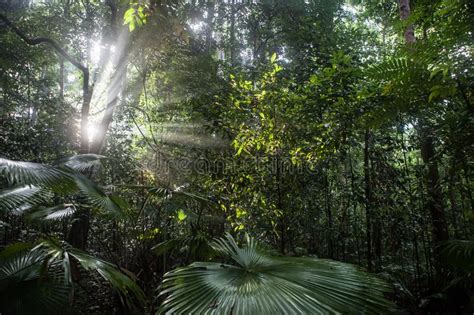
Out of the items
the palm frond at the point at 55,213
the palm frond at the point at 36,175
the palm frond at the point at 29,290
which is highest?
the palm frond at the point at 36,175

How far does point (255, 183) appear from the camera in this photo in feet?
12.3

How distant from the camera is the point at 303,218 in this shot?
4633 mm

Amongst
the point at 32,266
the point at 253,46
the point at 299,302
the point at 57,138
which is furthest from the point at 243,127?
the point at 253,46

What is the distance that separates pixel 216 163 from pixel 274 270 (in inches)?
111

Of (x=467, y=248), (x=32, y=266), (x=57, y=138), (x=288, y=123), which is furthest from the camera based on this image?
(x=57, y=138)

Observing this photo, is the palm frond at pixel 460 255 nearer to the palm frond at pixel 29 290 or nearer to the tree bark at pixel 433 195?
the tree bark at pixel 433 195

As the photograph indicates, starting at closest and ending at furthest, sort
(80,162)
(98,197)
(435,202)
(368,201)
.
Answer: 1. (98,197)
2. (80,162)
3. (368,201)
4. (435,202)

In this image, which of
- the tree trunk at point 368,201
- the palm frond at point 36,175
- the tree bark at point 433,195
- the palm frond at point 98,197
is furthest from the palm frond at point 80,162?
the tree bark at point 433,195

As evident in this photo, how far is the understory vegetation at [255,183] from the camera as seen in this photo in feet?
4.90

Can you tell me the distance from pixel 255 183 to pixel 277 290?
2650 mm

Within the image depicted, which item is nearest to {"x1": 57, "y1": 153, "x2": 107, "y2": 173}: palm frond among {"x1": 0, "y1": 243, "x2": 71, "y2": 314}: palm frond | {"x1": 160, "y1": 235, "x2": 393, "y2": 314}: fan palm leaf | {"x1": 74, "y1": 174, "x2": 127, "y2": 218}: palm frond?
{"x1": 74, "y1": 174, "x2": 127, "y2": 218}: palm frond

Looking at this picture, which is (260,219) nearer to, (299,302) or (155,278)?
(155,278)

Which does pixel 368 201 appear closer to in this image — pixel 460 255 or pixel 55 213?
pixel 460 255

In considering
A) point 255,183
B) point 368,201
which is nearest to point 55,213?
point 255,183
